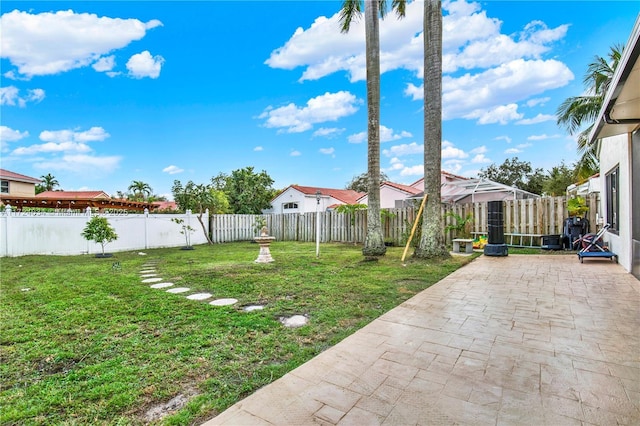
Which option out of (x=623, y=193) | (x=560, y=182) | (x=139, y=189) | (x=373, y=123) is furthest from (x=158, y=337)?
(x=139, y=189)

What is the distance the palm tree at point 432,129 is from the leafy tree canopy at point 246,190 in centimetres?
1762

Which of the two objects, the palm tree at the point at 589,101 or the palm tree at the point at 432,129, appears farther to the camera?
the palm tree at the point at 589,101

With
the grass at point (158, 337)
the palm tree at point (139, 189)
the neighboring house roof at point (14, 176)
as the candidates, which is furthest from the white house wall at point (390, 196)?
the palm tree at point (139, 189)

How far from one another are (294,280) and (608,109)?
17.6 feet

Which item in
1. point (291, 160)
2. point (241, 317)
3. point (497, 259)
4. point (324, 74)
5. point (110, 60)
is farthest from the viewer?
point (291, 160)

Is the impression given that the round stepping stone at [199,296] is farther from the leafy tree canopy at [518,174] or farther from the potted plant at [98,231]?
the leafy tree canopy at [518,174]

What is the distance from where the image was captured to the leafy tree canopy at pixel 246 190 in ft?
76.3

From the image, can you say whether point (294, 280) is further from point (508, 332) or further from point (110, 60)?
point (110, 60)

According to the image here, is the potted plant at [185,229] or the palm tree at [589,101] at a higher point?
the palm tree at [589,101]

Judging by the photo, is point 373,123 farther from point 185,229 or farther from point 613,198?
point 185,229

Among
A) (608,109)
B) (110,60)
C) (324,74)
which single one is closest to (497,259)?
(608,109)

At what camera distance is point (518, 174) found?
2953 cm

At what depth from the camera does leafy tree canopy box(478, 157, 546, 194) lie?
91.7 feet

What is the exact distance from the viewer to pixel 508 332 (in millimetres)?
3000
